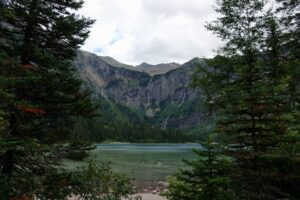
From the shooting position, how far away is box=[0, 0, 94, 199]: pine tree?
43.1 feet

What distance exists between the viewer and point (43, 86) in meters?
13.8

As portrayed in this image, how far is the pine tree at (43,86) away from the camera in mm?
13148

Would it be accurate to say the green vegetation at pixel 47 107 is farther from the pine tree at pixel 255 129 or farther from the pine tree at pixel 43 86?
the pine tree at pixel 255 129

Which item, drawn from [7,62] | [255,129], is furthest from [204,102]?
[7,62]

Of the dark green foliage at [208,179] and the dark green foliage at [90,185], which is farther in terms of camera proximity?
the dark green foliage at [90,185]

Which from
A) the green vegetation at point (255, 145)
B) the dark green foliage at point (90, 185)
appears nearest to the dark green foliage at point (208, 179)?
the green vegetation at point (255, 145)

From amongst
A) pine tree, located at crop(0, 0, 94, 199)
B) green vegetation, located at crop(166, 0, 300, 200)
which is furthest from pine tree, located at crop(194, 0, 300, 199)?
pine tree, located at crop(0, 0, 94, 199)

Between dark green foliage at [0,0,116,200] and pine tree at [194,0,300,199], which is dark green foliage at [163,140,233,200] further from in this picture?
dark green foliage at [0,0,116,200]

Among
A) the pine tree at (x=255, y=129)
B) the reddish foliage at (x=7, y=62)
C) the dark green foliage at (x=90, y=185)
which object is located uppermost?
the reddish foliage at (x=7, y=62)

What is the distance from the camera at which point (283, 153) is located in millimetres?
10867

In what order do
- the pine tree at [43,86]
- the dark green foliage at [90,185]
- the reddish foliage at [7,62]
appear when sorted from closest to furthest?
the reddish foliage at [7,62] < the dark green foliage at [90,185] < the pine tree at [43,86]

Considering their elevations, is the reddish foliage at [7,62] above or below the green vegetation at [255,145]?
above

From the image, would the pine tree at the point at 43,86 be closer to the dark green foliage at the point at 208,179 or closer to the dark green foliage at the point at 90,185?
the dark green foliage at the point at 90,185

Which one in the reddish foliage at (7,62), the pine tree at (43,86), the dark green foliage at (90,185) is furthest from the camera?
the pine tree at (43,86)
